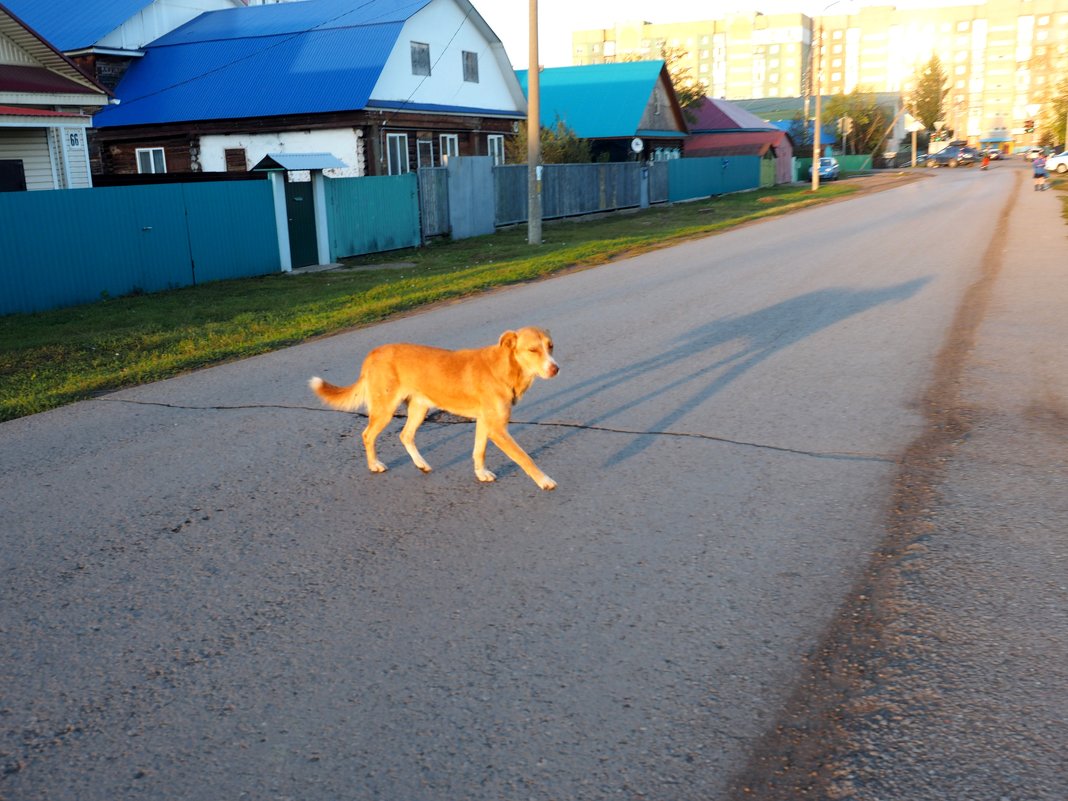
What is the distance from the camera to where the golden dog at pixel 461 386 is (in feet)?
18.6

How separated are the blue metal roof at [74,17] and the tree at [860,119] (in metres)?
65.4

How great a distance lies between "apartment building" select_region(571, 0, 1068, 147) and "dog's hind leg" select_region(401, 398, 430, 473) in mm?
189856

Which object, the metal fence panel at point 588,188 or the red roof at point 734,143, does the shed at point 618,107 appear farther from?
the metal fence panel at point 588,188

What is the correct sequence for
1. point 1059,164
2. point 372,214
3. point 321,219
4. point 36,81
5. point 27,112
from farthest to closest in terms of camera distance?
point 1059,164 → point 372,214 → point 36,81 → point 321,219 → point 27,112

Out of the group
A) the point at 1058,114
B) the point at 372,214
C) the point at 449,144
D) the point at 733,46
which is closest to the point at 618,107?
the point at 449,144

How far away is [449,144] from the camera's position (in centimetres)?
3369

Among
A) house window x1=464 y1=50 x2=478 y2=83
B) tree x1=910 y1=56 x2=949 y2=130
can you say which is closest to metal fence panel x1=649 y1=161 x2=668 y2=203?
house window x1=464 y1=50 x2=478 y2=83

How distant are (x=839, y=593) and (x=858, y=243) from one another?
17357 millimetres

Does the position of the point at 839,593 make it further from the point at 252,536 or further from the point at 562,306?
the point at 562,306

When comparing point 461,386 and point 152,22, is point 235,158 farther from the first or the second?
point 461,386

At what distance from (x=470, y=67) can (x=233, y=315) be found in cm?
2304

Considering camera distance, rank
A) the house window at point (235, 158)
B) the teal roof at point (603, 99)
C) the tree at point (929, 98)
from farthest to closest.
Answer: the tree at point (929, 98)
the teal roof at point (603, 99)
the house window at point (235, 158)

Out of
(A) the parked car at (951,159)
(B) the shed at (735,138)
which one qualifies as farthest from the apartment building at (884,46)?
(B) the shed at (735,138)

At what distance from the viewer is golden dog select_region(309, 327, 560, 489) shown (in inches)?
223
